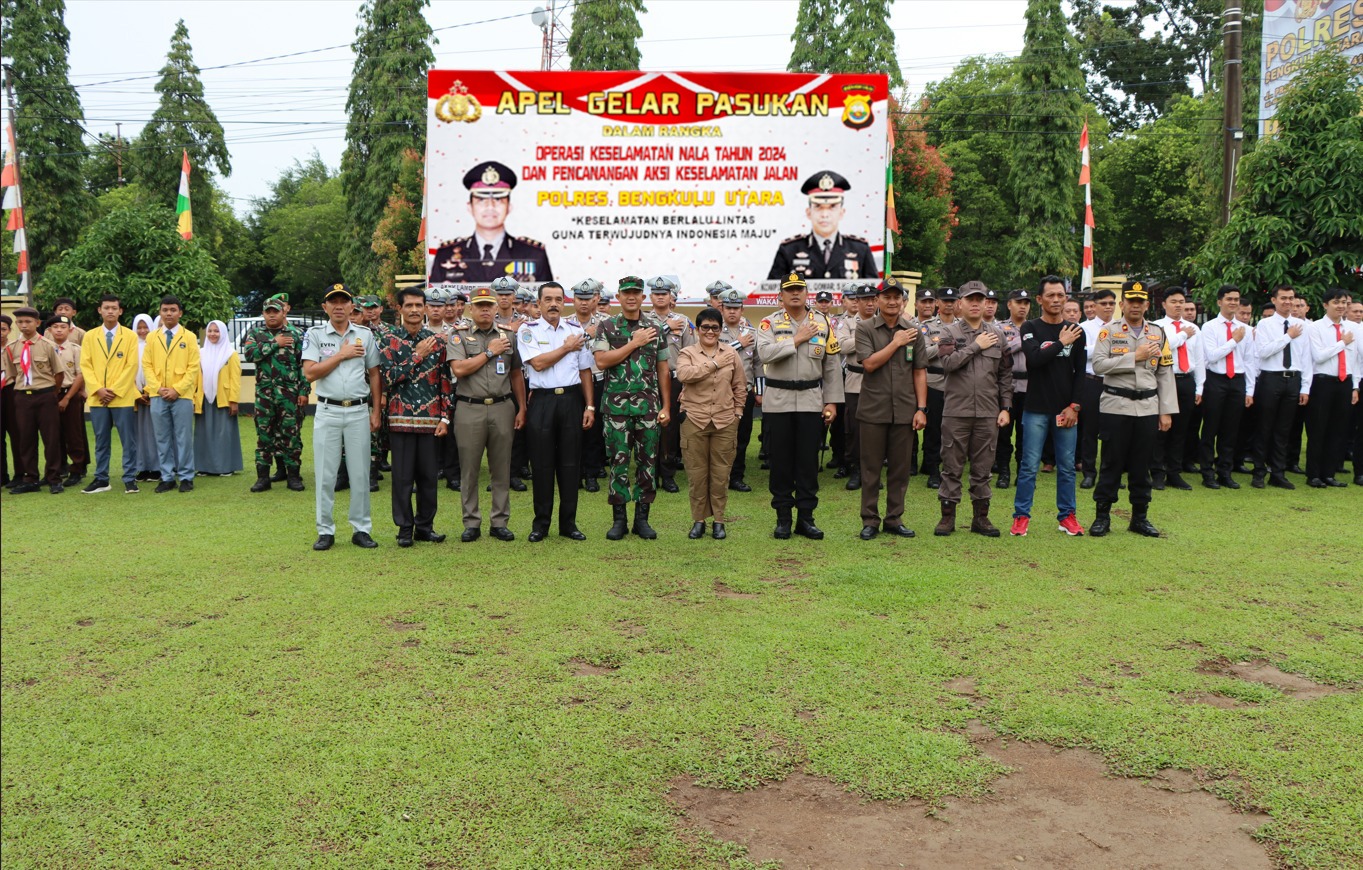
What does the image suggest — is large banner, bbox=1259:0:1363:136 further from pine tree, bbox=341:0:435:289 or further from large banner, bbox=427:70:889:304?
pine tree, bbox=341:0:435:289

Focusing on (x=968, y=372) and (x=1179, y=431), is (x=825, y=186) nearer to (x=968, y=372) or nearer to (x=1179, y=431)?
(x=1179, y=431)

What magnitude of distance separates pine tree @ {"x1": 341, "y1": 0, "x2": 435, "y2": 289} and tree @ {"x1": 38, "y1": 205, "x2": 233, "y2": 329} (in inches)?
765

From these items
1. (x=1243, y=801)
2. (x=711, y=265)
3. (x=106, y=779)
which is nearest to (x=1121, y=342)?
(x=1243, y=801)

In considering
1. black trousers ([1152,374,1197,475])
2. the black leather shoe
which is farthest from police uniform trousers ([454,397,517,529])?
black trousers ([1152,374,1197,475])

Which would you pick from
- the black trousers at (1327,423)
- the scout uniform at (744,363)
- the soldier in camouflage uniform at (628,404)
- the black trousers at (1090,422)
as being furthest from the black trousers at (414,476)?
the black trousers at (1327,423)

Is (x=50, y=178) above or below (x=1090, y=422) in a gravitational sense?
above

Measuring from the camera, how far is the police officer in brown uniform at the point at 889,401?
7.75m

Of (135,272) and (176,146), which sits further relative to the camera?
(176,146)

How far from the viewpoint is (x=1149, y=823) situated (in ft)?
11.3

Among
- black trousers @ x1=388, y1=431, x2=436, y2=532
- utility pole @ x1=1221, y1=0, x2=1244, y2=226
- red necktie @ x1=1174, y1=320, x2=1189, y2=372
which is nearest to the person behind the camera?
black trousers @ x1=388, y1=431, x2=436, y2=532

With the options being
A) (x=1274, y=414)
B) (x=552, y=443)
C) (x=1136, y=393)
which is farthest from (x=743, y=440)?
(x=1274, y=414)

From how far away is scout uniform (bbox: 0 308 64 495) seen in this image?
10.2m

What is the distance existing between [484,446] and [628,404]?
3.57ft

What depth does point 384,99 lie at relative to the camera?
35375 mm
